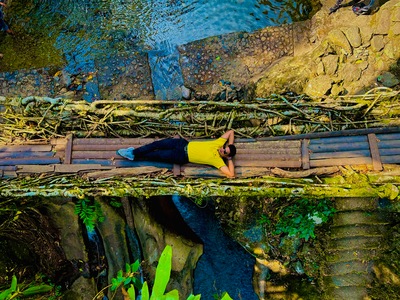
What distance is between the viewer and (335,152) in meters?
4.03

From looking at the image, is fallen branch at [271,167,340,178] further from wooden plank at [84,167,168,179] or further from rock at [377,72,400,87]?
rock at [377,72,400,87]

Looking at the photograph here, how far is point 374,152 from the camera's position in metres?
3.91

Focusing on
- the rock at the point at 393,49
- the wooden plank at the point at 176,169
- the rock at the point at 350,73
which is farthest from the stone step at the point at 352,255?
the rock at the point at 393,49

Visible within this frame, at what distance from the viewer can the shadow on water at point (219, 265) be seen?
5938 mm

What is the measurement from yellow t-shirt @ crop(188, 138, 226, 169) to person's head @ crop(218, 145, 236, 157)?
0.23 ft

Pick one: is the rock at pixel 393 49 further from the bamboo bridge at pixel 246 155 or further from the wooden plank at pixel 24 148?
the wooden plank at pixel 24 148

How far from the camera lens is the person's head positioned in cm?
393

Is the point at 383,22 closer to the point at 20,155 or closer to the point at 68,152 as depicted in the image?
the point at 68,152

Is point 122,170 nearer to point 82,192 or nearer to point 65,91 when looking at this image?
point 82,192

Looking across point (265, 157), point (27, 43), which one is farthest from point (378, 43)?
point (27, 43)

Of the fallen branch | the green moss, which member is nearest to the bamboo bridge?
the fallen branch

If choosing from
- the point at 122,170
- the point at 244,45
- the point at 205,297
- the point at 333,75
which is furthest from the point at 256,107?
the point at 205,297

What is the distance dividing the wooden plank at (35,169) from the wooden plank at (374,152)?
3.54 metres

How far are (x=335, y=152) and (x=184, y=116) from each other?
1.74m
